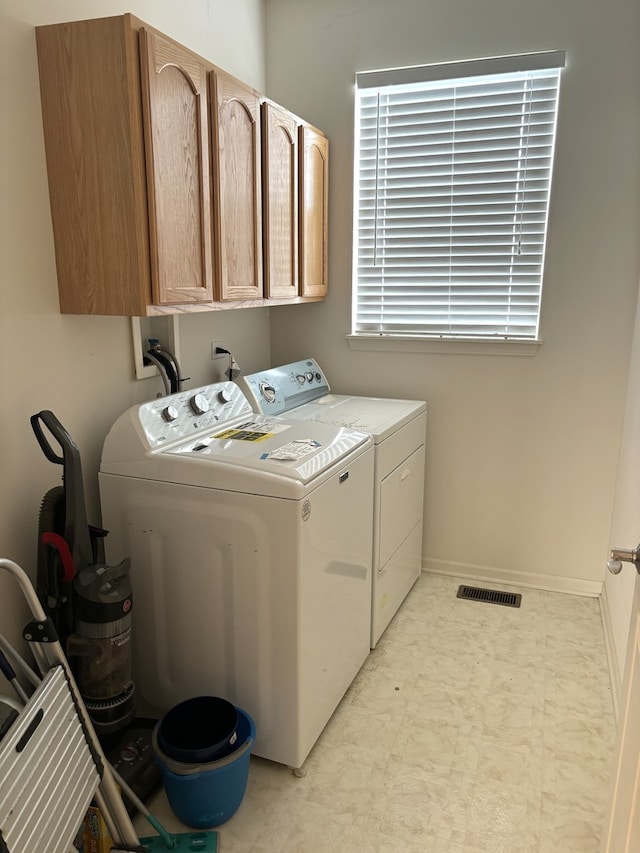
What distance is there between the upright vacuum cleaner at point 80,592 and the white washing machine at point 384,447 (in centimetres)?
99

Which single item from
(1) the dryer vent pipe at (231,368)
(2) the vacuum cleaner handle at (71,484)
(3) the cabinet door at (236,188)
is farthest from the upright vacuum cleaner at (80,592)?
(1) the dryer vent pipe at (231,368)

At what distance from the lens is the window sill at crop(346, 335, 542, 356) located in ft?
9.61

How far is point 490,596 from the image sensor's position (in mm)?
3051

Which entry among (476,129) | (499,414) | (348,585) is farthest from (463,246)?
(348,585)

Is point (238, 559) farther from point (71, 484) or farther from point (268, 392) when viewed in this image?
point (268, 392)

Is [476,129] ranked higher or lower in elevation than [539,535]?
higher

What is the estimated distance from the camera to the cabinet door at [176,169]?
1739 millimetres

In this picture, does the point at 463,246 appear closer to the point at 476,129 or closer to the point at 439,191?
the point at 439,191

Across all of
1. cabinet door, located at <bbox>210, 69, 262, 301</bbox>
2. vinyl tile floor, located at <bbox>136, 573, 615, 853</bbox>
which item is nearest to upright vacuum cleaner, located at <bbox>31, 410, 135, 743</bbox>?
vinyl tile floor, located at <bbox>136, 573, 615, 853</bbox>

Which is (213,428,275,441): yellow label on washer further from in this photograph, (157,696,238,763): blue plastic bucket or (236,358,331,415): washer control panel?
(157,696,238,763): blue plastic bucket

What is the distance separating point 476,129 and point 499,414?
1294mm

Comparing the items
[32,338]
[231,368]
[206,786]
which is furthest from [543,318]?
[206,786]

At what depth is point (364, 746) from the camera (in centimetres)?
209

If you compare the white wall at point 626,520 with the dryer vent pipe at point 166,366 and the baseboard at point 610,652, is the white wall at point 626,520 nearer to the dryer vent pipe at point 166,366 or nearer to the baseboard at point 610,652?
the baseboard at point 610,652
